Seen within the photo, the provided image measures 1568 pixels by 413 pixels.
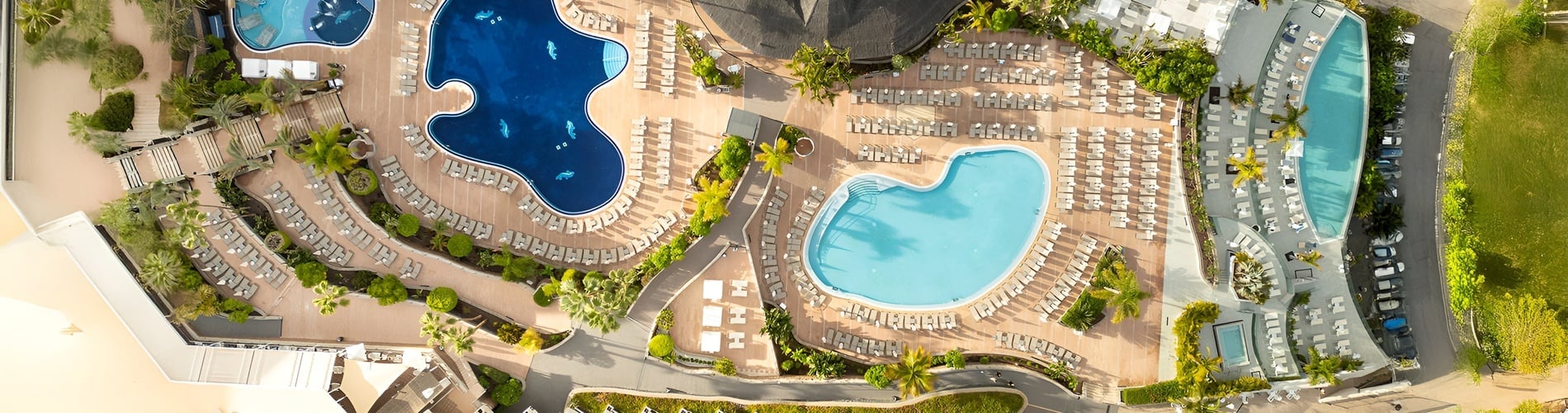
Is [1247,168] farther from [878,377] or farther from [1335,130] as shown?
[878,377]

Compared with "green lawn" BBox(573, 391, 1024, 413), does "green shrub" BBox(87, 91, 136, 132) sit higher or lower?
higher

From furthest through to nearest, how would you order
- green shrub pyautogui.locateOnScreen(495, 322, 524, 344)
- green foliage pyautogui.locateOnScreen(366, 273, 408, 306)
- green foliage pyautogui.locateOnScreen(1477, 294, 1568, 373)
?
green foliage pyautogui.locateOnScreen(1477, 294, 1568, 373) → green shrub pyautogui.locateOnScreen(495, 322, 524, 344) → green foliage pyautogui.locateOnScreen(366, 273, 408, 306)

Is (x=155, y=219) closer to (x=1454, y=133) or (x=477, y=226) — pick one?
(x=477, y=226)

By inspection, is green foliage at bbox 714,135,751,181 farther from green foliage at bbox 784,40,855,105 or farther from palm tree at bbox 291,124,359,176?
palm tree at bbox 291,124,359,176

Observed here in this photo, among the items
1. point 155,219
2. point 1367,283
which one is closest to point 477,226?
point 155,219

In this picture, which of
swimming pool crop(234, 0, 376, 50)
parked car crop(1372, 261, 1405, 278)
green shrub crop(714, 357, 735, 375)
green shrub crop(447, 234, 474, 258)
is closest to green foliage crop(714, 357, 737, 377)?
green shrub crop(714, 357, 735, 375)

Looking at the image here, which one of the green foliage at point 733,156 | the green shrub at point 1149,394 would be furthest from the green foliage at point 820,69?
the green shrub at point 1149,394

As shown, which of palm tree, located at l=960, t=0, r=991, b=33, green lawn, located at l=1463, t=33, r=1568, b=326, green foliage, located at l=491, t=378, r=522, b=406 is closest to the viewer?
palm tree, located at l=960, t=0, r=991, b=33
